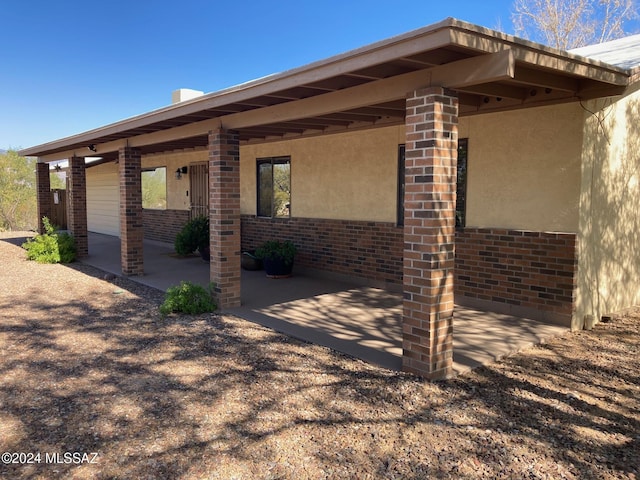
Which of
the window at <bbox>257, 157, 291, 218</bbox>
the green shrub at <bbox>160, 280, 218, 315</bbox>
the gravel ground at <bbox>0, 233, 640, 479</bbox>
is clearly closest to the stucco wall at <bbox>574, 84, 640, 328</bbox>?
the gravel ground at <bbox>0, 233, 640, 479</bbox>

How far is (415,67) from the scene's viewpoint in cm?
431

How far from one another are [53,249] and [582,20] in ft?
67.4

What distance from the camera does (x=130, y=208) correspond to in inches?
383

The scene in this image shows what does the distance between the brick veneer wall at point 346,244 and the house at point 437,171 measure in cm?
3

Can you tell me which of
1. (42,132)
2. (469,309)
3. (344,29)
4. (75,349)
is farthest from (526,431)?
(42,132)

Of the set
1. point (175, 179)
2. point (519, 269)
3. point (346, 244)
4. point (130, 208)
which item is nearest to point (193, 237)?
point (130, 208)

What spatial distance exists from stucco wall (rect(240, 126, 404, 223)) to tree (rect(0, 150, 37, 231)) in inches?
709

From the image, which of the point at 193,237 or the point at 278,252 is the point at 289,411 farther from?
the point at 193,237

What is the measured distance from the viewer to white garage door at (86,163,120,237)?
1823 centimetres

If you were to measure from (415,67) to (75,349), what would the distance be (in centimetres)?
449

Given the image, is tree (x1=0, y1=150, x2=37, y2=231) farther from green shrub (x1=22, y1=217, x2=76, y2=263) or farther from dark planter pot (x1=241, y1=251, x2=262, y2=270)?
dark planter pot (x1=241, y1=251, x2=262, y2=270)

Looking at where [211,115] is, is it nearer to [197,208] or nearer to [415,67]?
[415,67]

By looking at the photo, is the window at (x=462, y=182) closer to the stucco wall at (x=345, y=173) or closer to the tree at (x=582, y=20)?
the stucco wall at (x=345, y=173)

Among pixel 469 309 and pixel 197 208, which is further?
pixel 197 208
